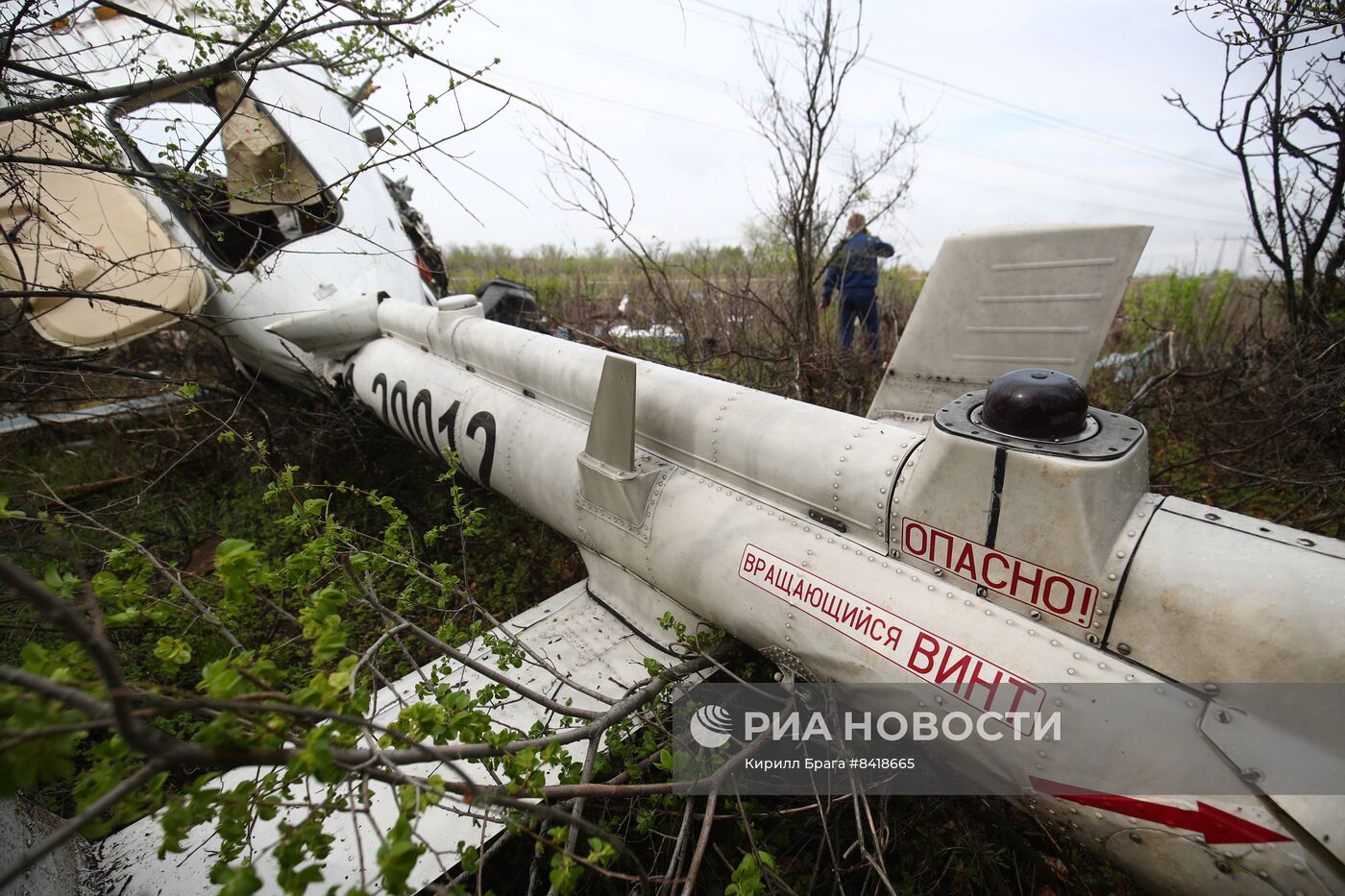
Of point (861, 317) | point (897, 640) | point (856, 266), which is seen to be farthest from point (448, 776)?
point (861, 317)

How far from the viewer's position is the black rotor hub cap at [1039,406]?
1.90 m

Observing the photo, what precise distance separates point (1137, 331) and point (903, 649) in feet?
36.3

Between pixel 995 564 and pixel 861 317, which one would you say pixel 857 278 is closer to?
pixel 861 317

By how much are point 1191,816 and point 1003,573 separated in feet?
2.56

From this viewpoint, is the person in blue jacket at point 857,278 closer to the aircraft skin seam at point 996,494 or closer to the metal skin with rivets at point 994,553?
the metal skin with rivets at point 994,553

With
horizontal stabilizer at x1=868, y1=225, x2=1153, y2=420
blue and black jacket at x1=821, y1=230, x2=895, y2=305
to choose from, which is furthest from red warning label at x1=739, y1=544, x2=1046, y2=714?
blue and black jacket at x1=821, y1=230, x2=895, y2=305

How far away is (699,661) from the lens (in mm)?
2723

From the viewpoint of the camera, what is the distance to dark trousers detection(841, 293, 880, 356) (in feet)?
25.3

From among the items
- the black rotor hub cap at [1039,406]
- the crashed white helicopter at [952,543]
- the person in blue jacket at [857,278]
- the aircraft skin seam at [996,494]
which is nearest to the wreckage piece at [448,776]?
the crashed white helicopter at [952,543]

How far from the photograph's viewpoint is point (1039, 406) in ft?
6.24

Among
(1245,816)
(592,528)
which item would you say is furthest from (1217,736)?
(592,528)

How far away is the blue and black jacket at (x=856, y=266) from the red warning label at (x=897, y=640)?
5.51 meters

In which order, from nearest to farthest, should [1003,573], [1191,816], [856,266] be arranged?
1. [1191,816]
2. [1003,573]
3. [856,266]

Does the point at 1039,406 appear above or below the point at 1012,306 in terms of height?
below
